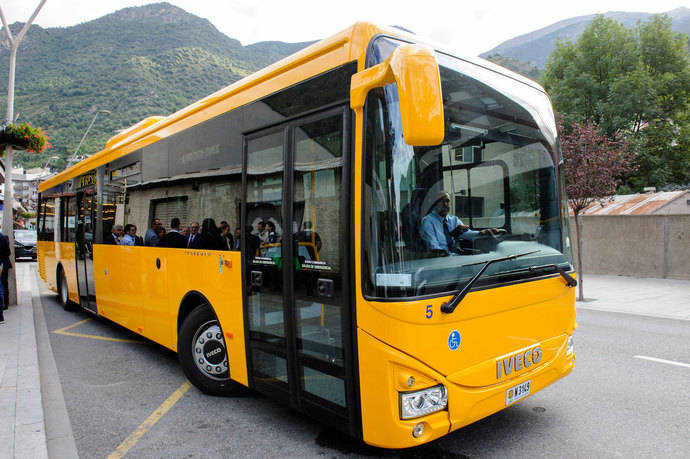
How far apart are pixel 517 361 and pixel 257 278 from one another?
2100mm

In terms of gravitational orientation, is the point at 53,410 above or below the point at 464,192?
below

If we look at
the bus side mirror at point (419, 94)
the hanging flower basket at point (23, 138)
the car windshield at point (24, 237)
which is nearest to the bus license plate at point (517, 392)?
the bus side mirror at point (419, 94)

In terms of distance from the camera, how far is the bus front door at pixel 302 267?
3.28 meters

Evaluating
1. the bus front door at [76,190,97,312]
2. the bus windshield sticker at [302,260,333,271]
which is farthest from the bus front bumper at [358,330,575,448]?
the bus front door at [76,190,97,312]

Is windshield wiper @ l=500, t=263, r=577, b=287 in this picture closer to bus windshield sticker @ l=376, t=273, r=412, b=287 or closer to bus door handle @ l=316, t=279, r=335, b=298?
bus windshield sticker @ l=376, t=273, r=412, b=287

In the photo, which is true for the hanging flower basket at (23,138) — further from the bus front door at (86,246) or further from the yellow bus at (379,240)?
the yellow bus at (379,240)

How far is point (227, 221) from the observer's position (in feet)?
14.7

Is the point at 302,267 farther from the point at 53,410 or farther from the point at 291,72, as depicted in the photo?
the point at 53,410

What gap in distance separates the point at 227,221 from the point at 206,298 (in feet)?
2.82

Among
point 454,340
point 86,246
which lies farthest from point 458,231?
point 86,246

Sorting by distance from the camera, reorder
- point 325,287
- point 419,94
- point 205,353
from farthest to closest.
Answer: point 205,353 < point 325,287 < point 419,94

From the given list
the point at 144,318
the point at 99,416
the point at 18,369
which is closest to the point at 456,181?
the point at 99,416

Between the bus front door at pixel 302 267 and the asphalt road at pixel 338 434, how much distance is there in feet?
1.45

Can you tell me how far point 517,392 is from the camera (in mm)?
3451
